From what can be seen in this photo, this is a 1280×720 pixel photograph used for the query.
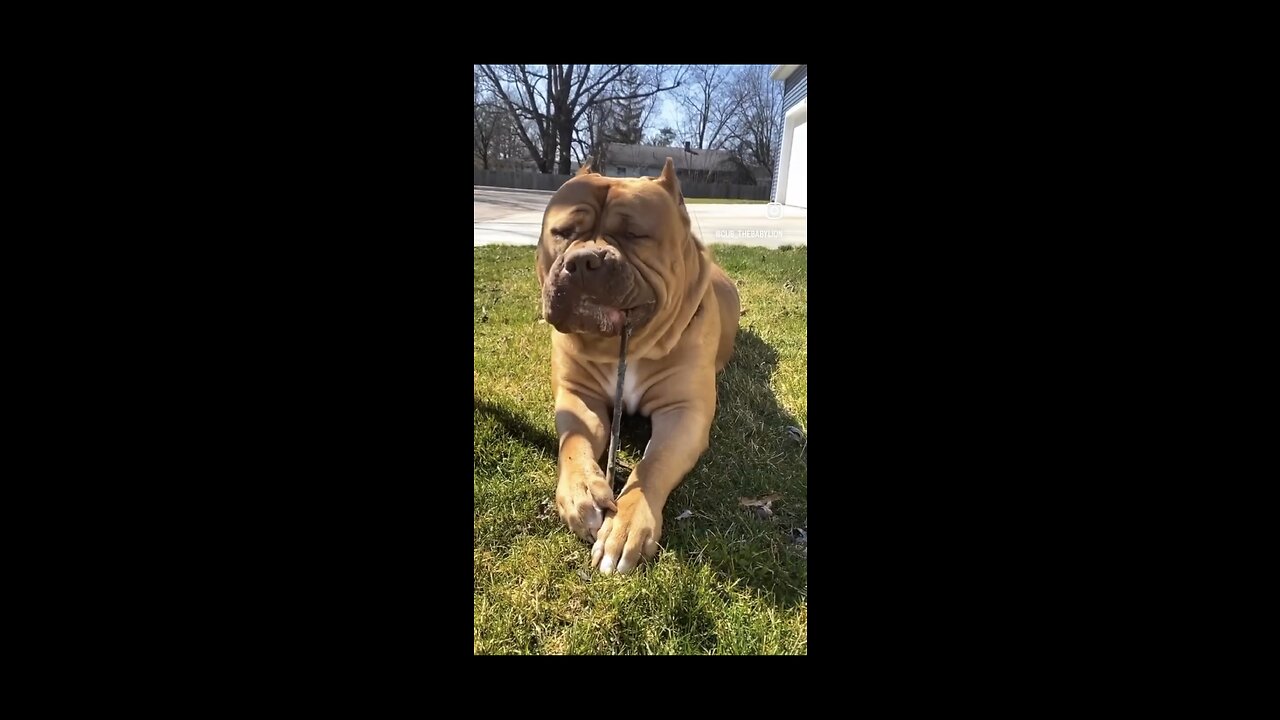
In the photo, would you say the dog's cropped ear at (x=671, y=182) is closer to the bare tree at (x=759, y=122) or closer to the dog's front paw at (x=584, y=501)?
the bare tree at (x=759, y=122)

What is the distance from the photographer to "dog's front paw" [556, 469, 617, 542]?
6.15ft

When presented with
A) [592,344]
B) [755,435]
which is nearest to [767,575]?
[755,435]

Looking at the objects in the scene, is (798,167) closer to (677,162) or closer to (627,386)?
(677,162)

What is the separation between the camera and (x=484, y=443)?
90.4 inches

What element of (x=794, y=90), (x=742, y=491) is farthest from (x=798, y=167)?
(x=742, y=491)

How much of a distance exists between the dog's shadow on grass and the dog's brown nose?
0.75 metres

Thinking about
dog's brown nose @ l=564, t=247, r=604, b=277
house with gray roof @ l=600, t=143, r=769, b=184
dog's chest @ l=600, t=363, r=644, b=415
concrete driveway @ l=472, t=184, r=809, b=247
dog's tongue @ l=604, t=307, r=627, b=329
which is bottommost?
dog's chest @ l=600, t=363, r=644, b=415

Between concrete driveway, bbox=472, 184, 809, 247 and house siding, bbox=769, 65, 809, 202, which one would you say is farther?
concrete driveway, bbox=472, 184, 809, 247

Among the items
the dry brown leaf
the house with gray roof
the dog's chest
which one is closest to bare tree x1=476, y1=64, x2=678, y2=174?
the house with gray roof

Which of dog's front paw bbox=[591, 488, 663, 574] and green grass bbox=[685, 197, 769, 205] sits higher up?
green grass bbox=[685, 197, 769, 205]

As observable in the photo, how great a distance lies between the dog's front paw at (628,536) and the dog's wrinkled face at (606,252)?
0.59m

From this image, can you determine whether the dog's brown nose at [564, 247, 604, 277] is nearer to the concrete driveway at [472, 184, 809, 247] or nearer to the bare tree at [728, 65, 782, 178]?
the concrete driveway at [472, 184, 809, 247]

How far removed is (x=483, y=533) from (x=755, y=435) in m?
1.16
